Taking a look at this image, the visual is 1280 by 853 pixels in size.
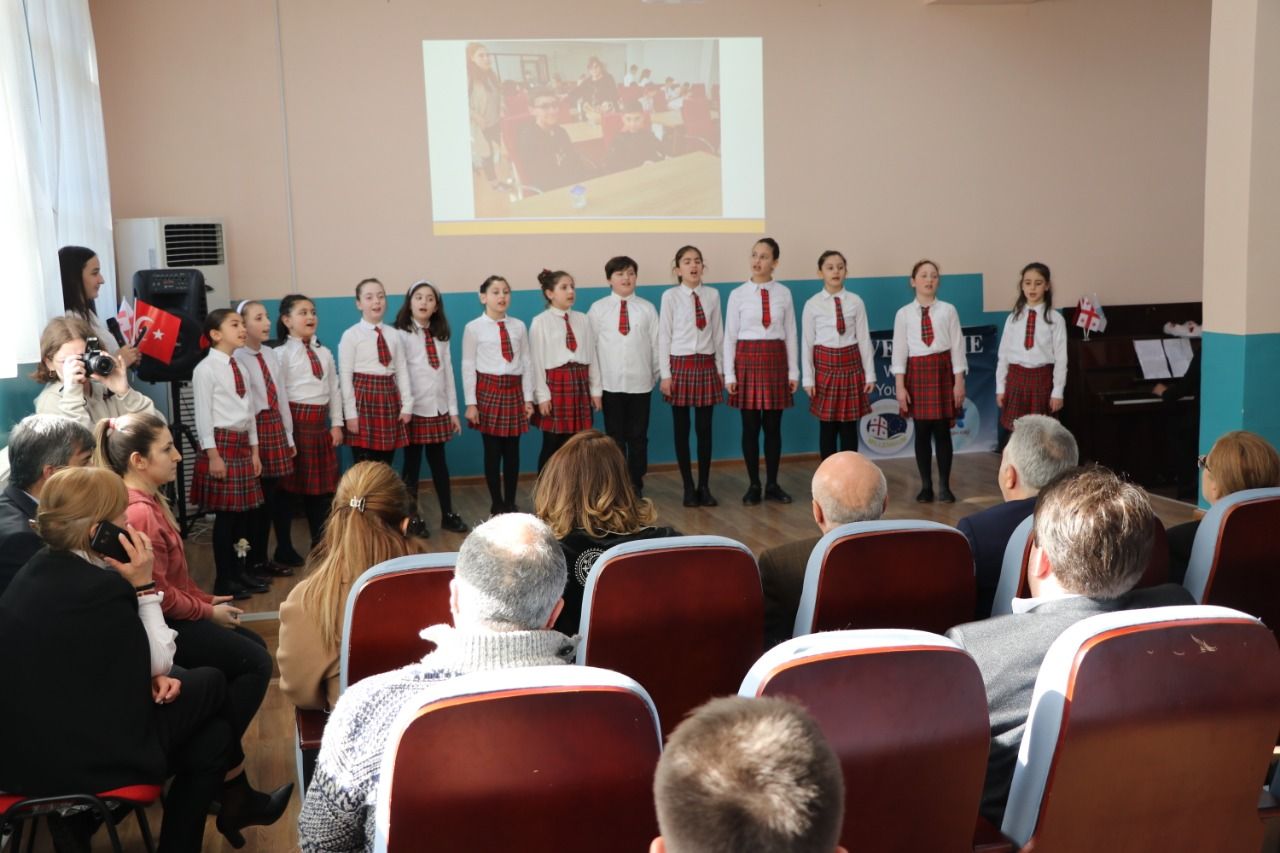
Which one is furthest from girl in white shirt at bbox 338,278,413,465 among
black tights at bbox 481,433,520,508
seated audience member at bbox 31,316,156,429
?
seated audience member at bbox 31,316,156,429

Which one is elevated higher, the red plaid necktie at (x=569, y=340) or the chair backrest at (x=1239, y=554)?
the red plaid necktie at (x=569, y=340)

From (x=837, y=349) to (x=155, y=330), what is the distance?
3.50 meters

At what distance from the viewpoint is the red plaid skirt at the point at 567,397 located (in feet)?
20.3

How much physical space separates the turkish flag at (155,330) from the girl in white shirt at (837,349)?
3285mm

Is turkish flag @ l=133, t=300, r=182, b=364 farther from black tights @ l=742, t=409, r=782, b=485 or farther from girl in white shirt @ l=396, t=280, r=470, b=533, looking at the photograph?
black tights @ l=742, t=409, r=782, b=485

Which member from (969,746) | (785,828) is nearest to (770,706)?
(785,828)

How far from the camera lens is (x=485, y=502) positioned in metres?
6.58

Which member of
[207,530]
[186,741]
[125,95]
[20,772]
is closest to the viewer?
[20,772]

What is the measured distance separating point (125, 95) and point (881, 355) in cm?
484

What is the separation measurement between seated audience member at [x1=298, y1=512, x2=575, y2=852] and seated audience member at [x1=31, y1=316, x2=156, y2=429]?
2.56 m

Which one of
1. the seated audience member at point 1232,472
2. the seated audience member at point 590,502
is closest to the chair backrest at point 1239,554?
the seated audience member at point 1232,472

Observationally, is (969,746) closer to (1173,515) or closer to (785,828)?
(785,828)

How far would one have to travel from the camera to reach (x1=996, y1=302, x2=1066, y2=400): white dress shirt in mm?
6199

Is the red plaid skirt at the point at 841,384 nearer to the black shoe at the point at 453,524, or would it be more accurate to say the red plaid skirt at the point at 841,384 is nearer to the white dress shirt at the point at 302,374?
the black shoe at the point at 453,524
